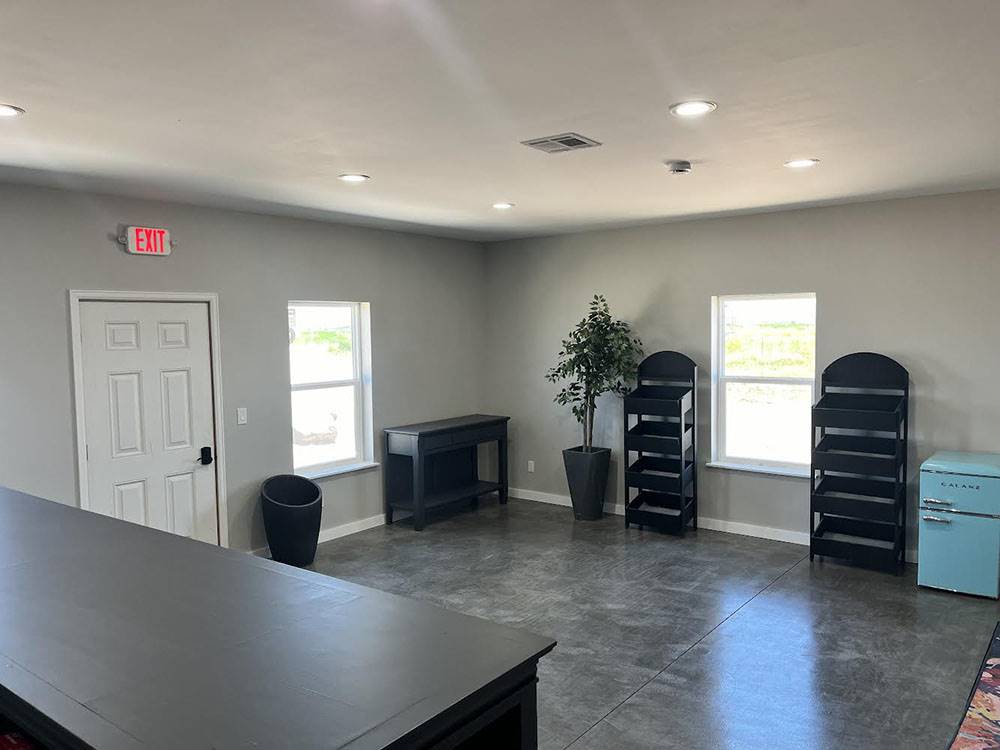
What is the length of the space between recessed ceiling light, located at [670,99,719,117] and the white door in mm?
3420

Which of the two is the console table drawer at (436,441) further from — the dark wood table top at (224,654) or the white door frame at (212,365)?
the dark wood table top at (224,654)

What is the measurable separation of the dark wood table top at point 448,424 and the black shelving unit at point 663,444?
1281 mm

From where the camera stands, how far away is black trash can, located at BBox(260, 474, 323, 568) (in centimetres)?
504

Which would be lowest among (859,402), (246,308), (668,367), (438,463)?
(438,463)

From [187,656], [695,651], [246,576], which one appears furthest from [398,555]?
[187,656]

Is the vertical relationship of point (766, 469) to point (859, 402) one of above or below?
below

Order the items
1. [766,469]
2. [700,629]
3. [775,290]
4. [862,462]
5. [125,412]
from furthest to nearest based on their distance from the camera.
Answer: [766,469] < [775,290] < [862,462] < [125,412] < [700,629]

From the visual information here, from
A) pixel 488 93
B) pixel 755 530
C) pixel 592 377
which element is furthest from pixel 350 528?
pixel 488 93

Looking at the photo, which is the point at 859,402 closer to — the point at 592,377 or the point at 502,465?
the point at 592,377

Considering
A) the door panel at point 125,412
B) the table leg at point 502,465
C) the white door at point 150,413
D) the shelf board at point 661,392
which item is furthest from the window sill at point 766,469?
the door panel at point 125,412

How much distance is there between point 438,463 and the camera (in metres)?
6.71

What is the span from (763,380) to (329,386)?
10.9ft

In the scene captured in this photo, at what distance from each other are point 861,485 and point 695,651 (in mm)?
1976

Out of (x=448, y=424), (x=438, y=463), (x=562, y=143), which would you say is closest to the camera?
(x=562, y=143)
